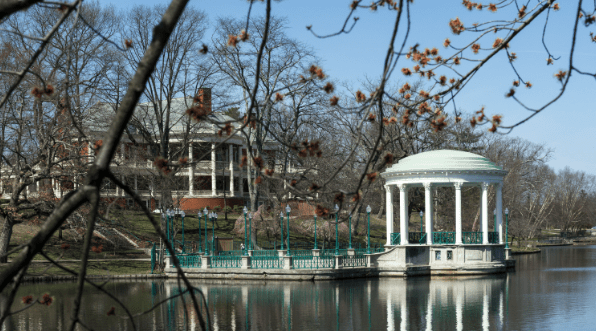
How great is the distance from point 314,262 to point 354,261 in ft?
8.17

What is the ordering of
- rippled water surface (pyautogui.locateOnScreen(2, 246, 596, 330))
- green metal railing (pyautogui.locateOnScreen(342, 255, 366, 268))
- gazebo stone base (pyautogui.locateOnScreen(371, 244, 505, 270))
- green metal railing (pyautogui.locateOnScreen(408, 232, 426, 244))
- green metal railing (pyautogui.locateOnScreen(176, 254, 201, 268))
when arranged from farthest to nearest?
green metal railing (pyautogui.locateOnScreen(408, 232, 426, 244)) < green metal railing (pyautogui.locateOnScreen(176, 254, 201, 268)) < gazebo stone base (pyautogui.locateOnScreen(371, 244, 505, 270)) < green metal railing (pyautogui.locateOnScreen(342, 255, 366, 268)) < rippled water surface (pyautogui.locateOnScreen(2, 246, 596, 330))

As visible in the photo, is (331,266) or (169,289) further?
(331,266)

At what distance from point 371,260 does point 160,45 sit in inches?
1276

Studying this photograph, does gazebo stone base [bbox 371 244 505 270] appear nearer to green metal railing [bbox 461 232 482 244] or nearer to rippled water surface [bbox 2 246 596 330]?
green metal railing [bbox 461 232 482 244]

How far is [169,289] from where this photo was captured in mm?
28969

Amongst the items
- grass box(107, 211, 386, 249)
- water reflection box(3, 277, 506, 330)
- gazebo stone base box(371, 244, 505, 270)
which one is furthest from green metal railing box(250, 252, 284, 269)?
grass box(107, 211, 386, 249)

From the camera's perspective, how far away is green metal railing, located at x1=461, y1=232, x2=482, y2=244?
36.3 metres

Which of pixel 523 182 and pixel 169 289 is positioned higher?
pixel 523 182

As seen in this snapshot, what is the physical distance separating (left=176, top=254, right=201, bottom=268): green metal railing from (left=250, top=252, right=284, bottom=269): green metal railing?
11.2 feet

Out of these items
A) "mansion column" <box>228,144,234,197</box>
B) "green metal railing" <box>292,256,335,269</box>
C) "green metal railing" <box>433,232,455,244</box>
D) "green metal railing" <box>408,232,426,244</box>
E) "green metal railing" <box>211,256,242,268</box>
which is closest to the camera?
"green metal railing" <box>292,256,335,269</box>

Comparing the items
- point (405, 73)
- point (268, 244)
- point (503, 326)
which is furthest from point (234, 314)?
point (268, 244)

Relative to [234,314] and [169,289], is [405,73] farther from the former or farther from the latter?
[169,289]

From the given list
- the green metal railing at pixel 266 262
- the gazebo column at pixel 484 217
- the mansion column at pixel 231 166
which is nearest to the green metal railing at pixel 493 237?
the gazebo column at pixel 484 217

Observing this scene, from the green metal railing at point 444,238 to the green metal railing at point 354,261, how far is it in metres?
4.37
